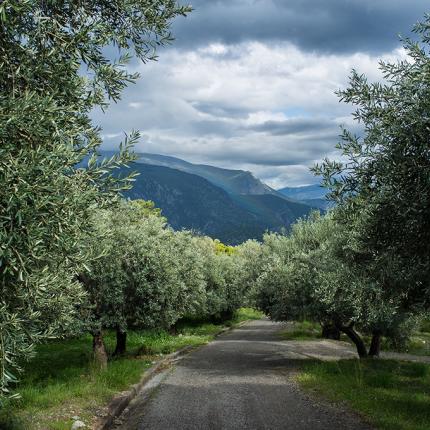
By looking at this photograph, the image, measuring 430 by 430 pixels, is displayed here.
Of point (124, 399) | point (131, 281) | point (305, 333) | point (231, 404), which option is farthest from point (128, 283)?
point (305, 333)

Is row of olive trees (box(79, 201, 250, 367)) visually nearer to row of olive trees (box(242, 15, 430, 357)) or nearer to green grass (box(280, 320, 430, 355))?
row of olive trees (box(242, 15, 430, 357))

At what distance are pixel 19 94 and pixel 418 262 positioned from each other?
933 cm

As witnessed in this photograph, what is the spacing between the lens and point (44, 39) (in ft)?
27.1

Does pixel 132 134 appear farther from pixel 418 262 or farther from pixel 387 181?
pixel 418 262

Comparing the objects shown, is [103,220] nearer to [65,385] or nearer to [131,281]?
[131,281]

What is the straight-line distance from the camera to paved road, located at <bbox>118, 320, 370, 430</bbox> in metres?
13.5

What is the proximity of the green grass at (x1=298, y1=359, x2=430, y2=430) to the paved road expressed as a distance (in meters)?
0.77

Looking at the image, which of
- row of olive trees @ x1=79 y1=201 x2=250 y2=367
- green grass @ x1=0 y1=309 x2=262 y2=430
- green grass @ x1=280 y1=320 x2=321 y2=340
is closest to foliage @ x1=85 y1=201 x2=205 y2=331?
row of olive trees @ x1=79 y1=201 x2=250 y2=367

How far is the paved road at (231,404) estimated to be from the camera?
13.5 meters

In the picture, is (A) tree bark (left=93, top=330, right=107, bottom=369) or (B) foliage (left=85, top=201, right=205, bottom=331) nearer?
(A) tree bark (left=93, top=330, right=107, bottom=369)

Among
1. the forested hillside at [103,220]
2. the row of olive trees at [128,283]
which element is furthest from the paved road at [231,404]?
the row of olive trees at [128,283]

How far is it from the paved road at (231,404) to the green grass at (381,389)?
0.77m

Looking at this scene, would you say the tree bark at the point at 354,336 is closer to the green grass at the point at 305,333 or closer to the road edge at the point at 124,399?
the road edge at the point at 124,399

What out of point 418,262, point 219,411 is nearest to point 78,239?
point 418,262
